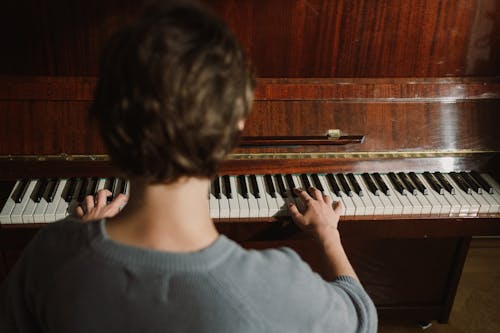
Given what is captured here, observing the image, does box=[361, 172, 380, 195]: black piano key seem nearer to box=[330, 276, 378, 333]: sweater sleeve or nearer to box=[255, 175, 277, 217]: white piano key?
box=[255, 175, 277, 217]: white piano key

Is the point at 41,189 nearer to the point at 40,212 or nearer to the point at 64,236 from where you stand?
the point at 40,212

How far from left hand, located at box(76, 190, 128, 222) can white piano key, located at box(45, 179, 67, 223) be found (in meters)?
0.09

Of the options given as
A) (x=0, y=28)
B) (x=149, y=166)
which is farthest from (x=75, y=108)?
(x=149, y=166)

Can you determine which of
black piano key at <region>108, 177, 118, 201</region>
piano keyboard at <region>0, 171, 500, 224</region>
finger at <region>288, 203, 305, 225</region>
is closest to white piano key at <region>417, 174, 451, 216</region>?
piano keyboard at <region>0, 171, 500, 224</region>

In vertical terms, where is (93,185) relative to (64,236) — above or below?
below

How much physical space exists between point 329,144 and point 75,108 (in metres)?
0.89

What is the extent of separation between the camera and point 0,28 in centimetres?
144

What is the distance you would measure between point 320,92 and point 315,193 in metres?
0.38

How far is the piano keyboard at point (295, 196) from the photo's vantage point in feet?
4.65

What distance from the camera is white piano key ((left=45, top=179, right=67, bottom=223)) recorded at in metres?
1.38

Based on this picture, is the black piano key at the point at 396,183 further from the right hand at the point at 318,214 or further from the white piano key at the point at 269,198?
the white piano key at the point at 269,198

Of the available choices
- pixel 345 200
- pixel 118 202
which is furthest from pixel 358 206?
pixel 118 202

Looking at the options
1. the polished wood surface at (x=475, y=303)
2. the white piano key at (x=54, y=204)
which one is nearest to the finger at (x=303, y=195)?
the white piano key at (x=54, y=204)

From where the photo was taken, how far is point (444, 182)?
1.56 metres
